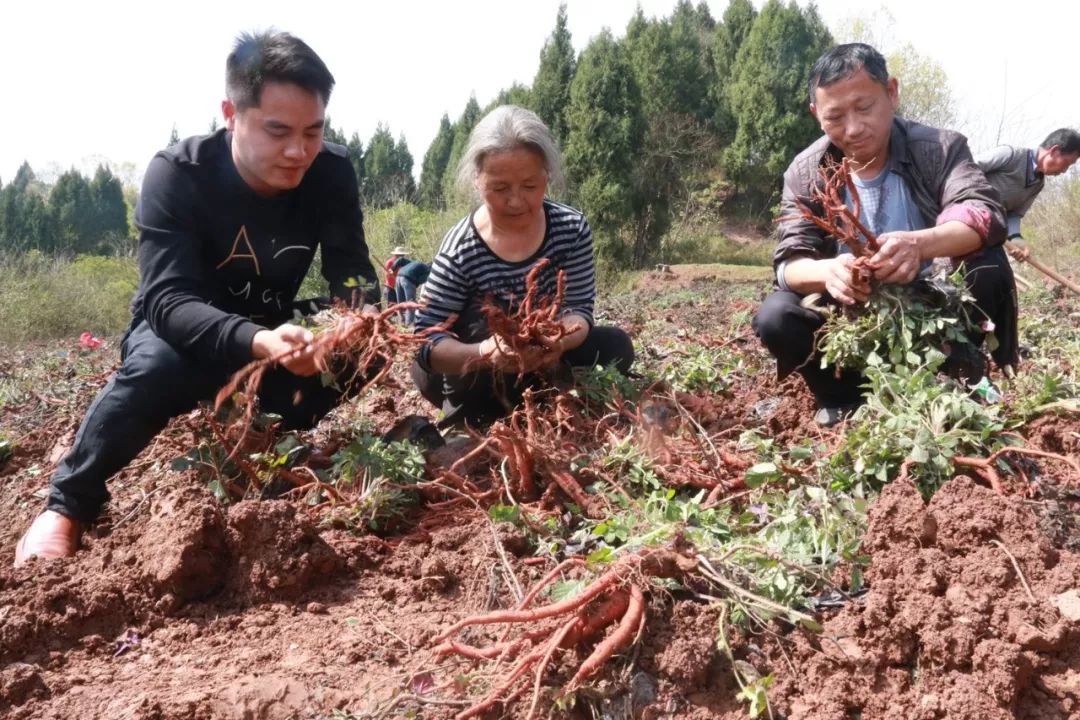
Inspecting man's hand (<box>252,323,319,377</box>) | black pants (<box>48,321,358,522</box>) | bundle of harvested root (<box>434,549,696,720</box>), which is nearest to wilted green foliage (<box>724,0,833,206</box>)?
black pants (<box>48,321,358,522</box>)

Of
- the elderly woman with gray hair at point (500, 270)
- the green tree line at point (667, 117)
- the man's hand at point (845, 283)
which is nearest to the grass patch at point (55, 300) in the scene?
the green tree line at point (667, 117)

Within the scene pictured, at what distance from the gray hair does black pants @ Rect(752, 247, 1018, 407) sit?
863 mm

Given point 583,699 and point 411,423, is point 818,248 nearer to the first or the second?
point 411,423

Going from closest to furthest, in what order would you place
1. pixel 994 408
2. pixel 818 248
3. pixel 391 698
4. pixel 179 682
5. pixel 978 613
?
1. pixel 978 613
2. pixel 391 698
3. pixel 179 682
4. pixel 994 408
5. pixel 818 248

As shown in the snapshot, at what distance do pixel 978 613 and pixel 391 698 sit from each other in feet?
3.52

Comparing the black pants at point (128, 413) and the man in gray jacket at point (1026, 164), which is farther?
the man in gray jacket at point (1026, 164)

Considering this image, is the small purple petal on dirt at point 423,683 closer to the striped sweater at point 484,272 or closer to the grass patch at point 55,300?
the striped sweater at point 484,272

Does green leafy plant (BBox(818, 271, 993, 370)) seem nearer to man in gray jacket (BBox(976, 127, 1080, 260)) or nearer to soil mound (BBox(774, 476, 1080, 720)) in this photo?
soil mound (BBox(774, 476, 1080, 720))

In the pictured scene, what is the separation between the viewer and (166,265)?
2488mm

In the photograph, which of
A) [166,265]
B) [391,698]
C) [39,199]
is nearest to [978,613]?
[391,698]

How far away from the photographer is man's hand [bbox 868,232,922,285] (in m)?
2.31

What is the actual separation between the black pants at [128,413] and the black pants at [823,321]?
153 centimetres

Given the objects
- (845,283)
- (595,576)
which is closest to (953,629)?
(595,576)

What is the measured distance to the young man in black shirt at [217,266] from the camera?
2.38 m
